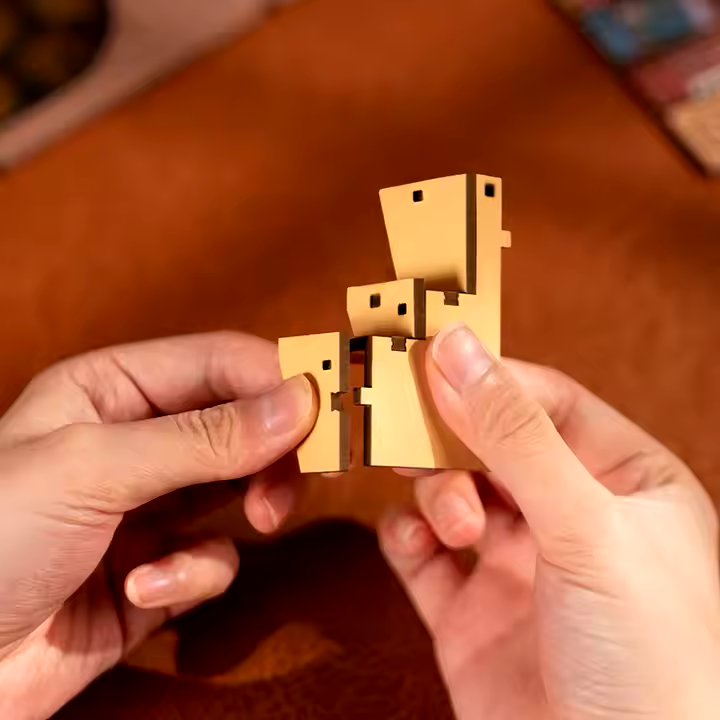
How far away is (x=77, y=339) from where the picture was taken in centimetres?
84

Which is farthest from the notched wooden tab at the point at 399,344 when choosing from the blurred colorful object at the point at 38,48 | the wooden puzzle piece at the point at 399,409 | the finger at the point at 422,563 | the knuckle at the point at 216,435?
the blurred colorful object at the point at 38,48

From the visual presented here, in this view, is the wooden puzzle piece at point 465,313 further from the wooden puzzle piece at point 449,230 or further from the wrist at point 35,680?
the wrist at point 35,680

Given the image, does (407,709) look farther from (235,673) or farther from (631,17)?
(631,17)

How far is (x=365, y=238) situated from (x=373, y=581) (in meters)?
0.38

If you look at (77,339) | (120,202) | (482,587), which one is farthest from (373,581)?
(120,202)

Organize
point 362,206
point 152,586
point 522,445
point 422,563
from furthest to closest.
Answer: point 362,206 → point 422,563 → point 152,586 → point 522,445

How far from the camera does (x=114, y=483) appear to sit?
516 mm

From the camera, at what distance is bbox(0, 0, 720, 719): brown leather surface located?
0.81 metres

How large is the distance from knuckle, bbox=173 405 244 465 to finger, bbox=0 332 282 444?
0.12 meters

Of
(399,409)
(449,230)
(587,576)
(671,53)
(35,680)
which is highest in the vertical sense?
(671,53)

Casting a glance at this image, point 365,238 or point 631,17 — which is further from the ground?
point 631,17

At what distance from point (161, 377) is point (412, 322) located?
265 mm

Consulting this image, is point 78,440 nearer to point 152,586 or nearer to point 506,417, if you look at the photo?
point 152,586

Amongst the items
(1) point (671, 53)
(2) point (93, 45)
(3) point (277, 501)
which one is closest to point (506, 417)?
(3) point (277, 501)
